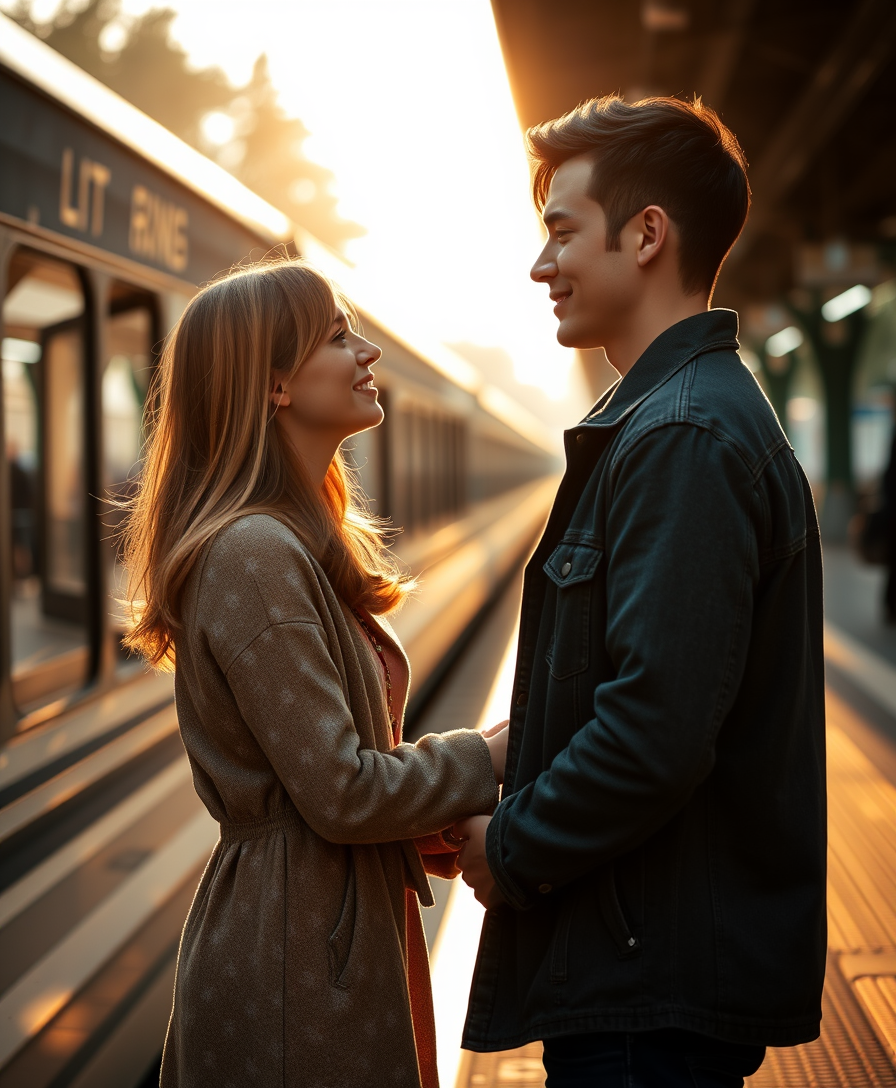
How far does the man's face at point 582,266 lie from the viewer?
167 cm

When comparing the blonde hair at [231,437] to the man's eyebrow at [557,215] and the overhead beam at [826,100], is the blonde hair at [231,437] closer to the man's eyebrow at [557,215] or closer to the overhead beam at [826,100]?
the man's eyebrow at [557,215]

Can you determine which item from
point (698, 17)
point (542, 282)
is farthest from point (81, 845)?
point (698, 17)

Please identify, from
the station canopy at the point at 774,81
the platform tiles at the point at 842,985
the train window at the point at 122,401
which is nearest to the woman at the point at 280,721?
the train window at the point at 122,401

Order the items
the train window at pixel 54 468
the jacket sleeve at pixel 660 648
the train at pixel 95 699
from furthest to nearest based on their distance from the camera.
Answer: the train window at pixel 54 468 < the train at pixel 95 699 < the jacket sleeve at pixel 660 648

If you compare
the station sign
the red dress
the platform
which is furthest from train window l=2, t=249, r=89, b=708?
the red dress

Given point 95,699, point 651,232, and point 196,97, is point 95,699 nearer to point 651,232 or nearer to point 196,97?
point 651,232

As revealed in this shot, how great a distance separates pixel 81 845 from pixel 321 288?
1973 millimetres

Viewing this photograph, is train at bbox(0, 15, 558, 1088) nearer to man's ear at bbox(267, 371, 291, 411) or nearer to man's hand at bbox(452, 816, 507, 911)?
man's ear at bbox(267, 371, 291, 411)

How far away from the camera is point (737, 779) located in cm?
154

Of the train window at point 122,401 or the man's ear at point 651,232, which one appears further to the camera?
the train window at point 122,401

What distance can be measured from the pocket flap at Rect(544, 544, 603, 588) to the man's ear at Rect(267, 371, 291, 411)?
1.70 ft

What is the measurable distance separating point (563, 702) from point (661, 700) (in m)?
0.20

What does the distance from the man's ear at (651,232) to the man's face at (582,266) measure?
19 millimetres

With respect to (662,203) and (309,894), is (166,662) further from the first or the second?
(662,203)
